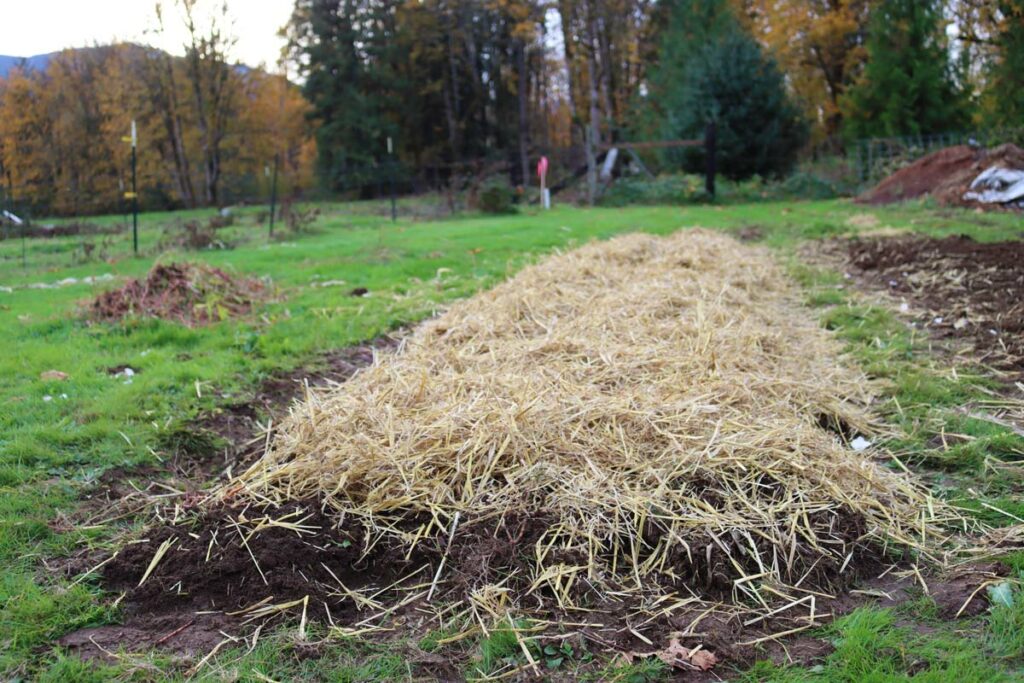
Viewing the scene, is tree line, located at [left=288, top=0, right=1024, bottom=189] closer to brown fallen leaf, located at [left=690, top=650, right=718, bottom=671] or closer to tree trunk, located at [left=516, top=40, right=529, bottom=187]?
tree trunk, located at [left=516, top=40, right=529, bottom=187]

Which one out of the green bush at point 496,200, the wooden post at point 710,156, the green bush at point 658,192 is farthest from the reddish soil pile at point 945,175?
the green bush at point 496,200

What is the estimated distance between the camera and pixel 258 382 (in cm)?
496

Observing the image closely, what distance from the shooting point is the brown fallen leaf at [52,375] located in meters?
4.84

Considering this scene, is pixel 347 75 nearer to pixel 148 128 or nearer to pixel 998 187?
pixel 148 128


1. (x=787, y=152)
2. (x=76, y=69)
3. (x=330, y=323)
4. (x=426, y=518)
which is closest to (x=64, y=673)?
(x=426, y=518)

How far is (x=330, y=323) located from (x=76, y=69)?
264 inches

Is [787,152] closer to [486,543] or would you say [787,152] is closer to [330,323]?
[330,323]

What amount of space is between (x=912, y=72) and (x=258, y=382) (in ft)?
70.5

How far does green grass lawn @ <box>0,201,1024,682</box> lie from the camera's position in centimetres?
229

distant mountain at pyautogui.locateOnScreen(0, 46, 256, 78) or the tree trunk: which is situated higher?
the tree trunk

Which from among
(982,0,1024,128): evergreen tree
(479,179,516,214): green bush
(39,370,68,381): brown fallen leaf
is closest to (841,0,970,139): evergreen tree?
(982,0,1024,128): evergreen tree

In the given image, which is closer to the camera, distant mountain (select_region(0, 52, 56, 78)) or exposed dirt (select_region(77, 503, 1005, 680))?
exposed dirt (select_region(77, 503, 1005, 680))

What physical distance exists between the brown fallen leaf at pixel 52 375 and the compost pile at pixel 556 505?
1.89 metres

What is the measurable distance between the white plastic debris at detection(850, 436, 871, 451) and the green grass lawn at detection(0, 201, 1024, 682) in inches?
5.7
